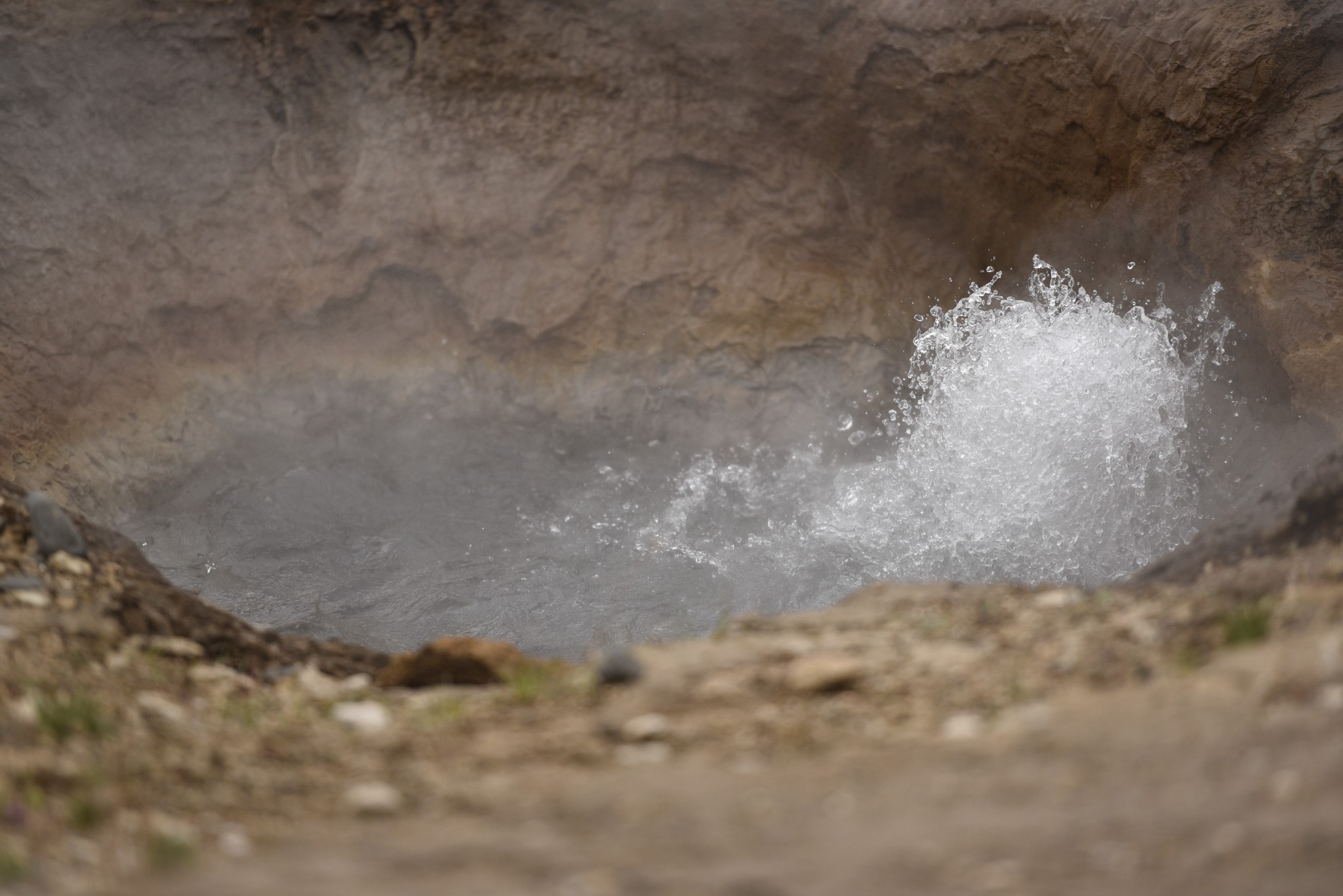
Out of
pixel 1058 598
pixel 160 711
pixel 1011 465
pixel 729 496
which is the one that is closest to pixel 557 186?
pixel 729 496

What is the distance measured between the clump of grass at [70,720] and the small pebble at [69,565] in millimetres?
1001

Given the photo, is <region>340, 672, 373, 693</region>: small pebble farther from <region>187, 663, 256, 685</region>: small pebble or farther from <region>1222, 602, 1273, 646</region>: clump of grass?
<region>1222, 602, 1273, 646</region>: clump of grass

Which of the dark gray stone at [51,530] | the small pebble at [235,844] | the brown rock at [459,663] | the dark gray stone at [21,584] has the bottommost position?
the small pebble at [235,844]

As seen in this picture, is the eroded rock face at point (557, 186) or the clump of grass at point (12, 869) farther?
the eroded rock face at point (557, 186)

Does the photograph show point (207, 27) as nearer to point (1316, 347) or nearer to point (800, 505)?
point (800, 505)

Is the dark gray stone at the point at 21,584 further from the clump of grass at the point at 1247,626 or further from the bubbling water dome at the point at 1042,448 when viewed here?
the bubbling water dome at the point at 1042,448

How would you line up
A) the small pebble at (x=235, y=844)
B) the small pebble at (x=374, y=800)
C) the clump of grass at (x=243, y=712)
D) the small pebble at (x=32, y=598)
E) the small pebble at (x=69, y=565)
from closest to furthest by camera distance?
the small pebble at (x=235, y=844) → the small pebble at (x=374, y=800) → the clump of grass at (x=243, y=712) → the small pebble at (x=32, y=598) → the small pebble at (x=69, y=565)

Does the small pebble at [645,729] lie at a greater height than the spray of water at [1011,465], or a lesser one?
lesser

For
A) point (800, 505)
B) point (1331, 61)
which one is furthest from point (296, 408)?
point (1331, 61)

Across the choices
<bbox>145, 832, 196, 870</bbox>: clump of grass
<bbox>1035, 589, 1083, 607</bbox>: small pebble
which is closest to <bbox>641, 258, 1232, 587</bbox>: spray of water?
<bbox>1035, 589, 1083, 607</bbox>: small pebble

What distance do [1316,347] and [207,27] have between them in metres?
4.71

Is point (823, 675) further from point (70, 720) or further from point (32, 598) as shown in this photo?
point (32, 598)

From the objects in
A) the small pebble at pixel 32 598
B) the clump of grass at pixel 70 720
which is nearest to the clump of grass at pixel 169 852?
the clump of grass at pixel 70 720

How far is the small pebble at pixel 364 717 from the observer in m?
2.24
